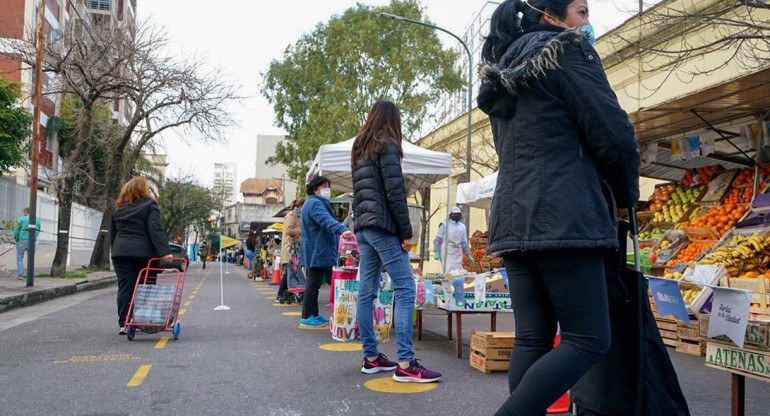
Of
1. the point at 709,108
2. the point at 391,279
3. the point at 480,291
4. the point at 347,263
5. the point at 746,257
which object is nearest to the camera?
the point at 391,279

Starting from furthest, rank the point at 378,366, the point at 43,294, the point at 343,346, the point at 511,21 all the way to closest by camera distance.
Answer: the point at 43,294, the point at 343,346, the point at 378,366, the point at 511,21

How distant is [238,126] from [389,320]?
18688 mm

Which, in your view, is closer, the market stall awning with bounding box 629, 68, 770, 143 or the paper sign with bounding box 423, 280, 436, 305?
the paper sign with bounding box 423, 280, 436, 305

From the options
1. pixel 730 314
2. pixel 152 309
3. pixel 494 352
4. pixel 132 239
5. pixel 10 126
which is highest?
pixel 10 126

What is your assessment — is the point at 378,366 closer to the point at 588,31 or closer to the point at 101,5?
the point at 588,31

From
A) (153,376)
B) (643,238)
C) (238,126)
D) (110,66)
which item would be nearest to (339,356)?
(153,376)

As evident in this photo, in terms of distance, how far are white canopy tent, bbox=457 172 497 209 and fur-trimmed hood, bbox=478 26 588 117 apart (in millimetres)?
10136

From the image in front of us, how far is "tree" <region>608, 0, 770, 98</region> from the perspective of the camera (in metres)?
8.44

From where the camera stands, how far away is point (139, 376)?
496 centimetres

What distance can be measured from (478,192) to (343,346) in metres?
7.86

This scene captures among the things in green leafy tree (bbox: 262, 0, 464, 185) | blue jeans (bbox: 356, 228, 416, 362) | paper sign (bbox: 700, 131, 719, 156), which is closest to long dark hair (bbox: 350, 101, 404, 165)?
blue jeans (bbox: 356, 228, 416, 362)

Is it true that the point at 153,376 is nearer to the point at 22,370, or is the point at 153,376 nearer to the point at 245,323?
the point at 22,370

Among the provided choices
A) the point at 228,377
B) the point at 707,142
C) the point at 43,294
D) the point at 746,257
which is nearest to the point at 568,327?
the point at 228,377

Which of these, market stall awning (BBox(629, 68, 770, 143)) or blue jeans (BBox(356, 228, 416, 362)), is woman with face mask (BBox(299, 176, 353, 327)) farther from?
market stall awning (BBox(629, 68, 770, 143))
